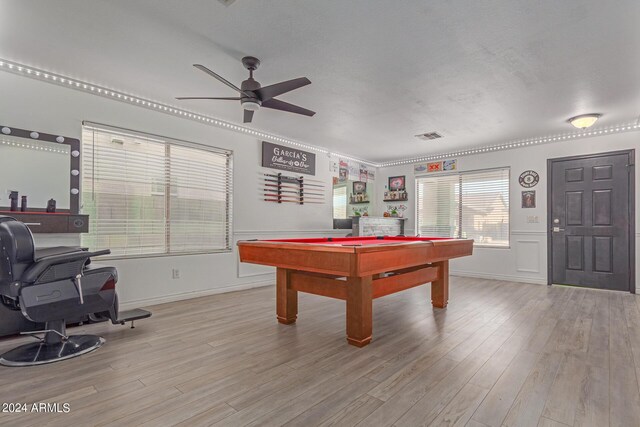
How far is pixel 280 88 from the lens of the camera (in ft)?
9.30

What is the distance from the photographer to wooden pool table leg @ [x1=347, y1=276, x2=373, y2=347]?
8.86ft

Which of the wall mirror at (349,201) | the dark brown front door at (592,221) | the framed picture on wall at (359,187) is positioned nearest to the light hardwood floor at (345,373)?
the dark brown front door at (592,221)

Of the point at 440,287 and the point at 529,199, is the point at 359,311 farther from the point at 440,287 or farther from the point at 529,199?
the point at 529,199

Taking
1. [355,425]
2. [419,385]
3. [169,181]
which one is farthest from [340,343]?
[169,181]

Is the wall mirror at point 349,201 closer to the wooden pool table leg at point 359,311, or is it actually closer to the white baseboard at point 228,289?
the white baseboard at point 228,289

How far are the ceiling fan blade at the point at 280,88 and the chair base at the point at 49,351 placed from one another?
8.66 feet

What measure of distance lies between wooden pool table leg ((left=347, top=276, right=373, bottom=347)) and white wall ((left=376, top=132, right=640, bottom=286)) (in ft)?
14.5

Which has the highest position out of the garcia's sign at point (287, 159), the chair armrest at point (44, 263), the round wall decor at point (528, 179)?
the garcia's sign at point (287, 159)

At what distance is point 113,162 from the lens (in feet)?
12.6

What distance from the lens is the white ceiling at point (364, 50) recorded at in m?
2.29

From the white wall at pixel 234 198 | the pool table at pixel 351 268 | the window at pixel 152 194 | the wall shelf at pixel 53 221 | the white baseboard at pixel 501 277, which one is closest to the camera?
the pool table at pixel 351 268

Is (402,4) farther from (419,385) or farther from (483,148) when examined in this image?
(483,148)

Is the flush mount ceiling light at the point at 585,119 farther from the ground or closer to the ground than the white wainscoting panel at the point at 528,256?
farther from the ground

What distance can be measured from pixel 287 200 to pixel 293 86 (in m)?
3.14
